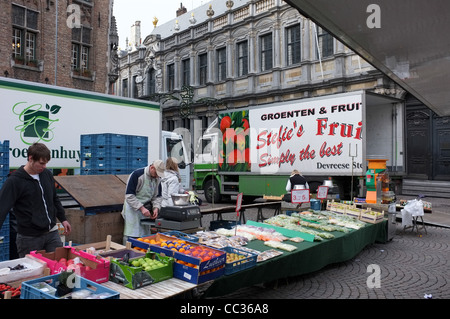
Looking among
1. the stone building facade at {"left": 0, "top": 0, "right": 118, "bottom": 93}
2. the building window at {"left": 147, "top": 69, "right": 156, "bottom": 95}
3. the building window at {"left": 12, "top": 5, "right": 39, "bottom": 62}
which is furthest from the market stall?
the building window at {"left": 147, "top": 69, "right": 156, "bottom": 95}

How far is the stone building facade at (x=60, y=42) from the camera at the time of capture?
62.0 feet

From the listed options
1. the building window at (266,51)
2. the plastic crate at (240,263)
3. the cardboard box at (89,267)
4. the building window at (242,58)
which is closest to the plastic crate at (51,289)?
the cardboard box at (89,267)

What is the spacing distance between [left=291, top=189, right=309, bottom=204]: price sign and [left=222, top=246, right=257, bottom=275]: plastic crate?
161 inches

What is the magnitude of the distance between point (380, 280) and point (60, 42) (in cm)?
2041

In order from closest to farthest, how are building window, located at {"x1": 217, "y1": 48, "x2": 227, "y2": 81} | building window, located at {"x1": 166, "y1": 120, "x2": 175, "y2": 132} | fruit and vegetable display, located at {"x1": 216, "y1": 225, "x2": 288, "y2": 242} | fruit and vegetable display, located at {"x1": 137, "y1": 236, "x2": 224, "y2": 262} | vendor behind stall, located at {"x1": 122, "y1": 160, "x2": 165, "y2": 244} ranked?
fruit and vegetable display, located at {"x1": 137, "y1": 236, "x2": 224, "y2": 262} < fruit and vegetable display, located at {"x1": 216, "y1": 225, "x2": 288, "y2": 242} < vendor behind stall, located at {"x1": 122, "y1": 160, "x2": 165, "y2": 244} < building window, located at {"x1": 217, "y1": 48, "x2": 227, "y2": 81} < building window, located at {"x1": 166, "y1": 120, "x2": 175, "y2": 132}

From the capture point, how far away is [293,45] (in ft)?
79.4

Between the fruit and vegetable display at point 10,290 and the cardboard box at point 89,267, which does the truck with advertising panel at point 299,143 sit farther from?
the fruit and vegetable display at point 10,290

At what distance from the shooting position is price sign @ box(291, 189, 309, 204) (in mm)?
8353

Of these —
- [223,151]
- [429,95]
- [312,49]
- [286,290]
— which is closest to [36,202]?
[286,290]

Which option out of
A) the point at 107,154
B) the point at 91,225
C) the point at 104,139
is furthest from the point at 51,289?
the point at 104,139

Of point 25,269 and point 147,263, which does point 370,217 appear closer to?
point 147,263

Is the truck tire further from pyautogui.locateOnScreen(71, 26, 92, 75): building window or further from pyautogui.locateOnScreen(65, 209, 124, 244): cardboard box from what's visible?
pyautogui.locateOnScreen(65, 209, 124, 244): cardboard box

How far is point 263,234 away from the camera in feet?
19.1

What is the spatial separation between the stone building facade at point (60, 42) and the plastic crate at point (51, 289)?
61.2ft
